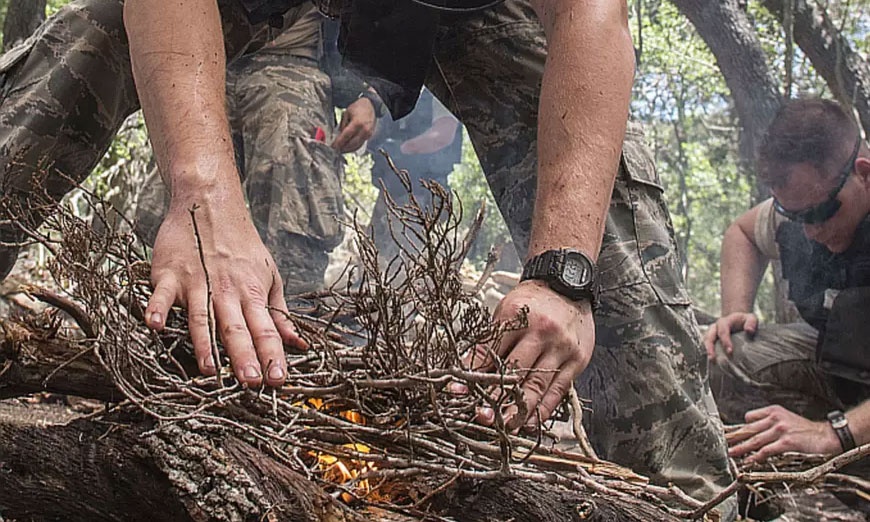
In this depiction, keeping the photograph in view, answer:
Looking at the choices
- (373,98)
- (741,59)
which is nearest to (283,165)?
(373,98)

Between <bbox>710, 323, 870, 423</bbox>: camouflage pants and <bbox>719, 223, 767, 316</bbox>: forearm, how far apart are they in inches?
12.1

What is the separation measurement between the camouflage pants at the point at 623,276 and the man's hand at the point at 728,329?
2411 millimetres

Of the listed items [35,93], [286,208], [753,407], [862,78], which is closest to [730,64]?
[862,78]

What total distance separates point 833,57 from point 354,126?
626 cm

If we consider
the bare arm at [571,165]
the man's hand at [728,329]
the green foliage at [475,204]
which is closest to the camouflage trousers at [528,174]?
the bare arm at [571,165]

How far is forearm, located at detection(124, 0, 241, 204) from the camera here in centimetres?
177

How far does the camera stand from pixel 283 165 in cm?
439

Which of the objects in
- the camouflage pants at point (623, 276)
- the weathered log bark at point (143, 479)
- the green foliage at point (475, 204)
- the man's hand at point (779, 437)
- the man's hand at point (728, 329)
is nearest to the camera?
the weathered log bark at point (143, 479)

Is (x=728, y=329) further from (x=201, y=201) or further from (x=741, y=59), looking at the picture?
(x=741, y=59)

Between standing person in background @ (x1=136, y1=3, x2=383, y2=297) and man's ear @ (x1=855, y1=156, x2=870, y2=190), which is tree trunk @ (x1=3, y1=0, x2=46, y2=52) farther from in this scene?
man's ear @ (x1=855, y1=156, x2=870, y2=190)

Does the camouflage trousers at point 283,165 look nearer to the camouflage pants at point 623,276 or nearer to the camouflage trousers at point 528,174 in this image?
the camouflage trousers at point 528,174

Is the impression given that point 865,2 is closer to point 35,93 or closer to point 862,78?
point 862,78

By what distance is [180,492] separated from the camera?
1.40 metres

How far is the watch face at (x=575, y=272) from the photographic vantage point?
1.73 m
